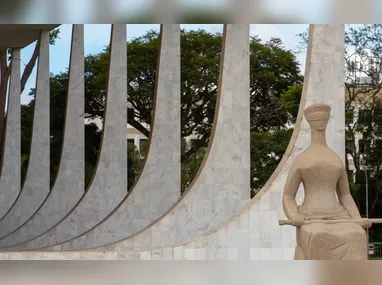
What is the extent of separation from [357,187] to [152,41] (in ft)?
37.0

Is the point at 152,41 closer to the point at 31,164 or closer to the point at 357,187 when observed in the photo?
the point at 357,187

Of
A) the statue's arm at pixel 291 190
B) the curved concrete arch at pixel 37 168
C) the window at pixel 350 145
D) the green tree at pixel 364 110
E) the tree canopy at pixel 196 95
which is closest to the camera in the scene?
the statue's arm at pixel 291 190

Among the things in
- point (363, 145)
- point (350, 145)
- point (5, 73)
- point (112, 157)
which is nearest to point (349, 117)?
point (350, 145)

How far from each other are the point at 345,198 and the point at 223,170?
306 inches

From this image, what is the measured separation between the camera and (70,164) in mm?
26328

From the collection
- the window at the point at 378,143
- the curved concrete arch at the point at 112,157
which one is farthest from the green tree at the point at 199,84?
the curved concrete arch at the point at 112,157

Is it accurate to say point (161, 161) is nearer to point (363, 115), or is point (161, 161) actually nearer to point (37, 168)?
point (37, 168)

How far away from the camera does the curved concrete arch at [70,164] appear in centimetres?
2623

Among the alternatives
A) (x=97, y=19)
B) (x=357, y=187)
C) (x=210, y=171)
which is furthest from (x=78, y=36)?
(x=97, y=19)

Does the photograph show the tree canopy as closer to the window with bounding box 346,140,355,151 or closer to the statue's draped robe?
the window with bounding box 346,140,355,151

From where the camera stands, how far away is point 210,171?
54.7 ft

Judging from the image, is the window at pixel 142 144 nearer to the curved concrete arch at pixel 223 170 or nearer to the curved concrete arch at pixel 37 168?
the curved concrete arch at pixel 37 168

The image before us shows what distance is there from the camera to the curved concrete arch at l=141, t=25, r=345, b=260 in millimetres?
13609

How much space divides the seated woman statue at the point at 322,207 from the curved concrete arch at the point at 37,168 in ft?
67.1
